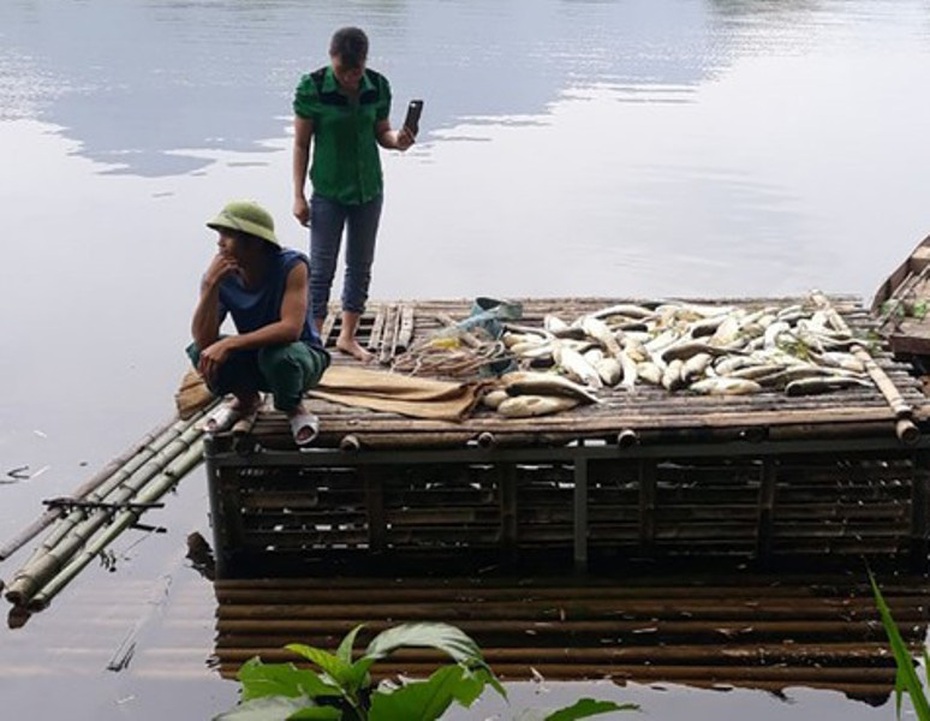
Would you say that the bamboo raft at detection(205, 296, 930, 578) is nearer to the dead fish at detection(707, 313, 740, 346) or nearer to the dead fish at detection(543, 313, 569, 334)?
the dead fish at detection(707, 313, 740, 346)

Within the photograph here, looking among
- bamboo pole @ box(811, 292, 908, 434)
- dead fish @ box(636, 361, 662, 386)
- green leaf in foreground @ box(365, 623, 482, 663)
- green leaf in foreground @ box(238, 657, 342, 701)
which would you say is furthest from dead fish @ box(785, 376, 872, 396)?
green leaf in foreground @ box(238, 657, 342, 701)

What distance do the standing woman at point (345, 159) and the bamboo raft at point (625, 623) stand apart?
165cm

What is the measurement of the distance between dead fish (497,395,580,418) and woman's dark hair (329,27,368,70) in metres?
2.09

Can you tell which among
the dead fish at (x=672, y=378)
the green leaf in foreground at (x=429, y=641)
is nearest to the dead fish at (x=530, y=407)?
the dead fish at (x=672, y=378)

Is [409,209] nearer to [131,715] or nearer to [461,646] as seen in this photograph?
[131,715]

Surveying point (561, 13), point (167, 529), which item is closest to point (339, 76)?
point (167, 529)

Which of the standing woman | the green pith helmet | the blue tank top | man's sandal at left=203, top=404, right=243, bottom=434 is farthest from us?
the standing woman

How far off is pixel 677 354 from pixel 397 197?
42.3ft

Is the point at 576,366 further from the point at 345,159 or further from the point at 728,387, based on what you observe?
the point at 345,159

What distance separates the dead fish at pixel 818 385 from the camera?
6.37 metres

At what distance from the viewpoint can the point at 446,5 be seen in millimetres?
51625

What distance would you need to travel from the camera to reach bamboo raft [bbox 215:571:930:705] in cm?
561

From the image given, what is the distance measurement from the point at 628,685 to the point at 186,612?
2.31 meters

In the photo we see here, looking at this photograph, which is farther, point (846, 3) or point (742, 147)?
point (846, 3)
